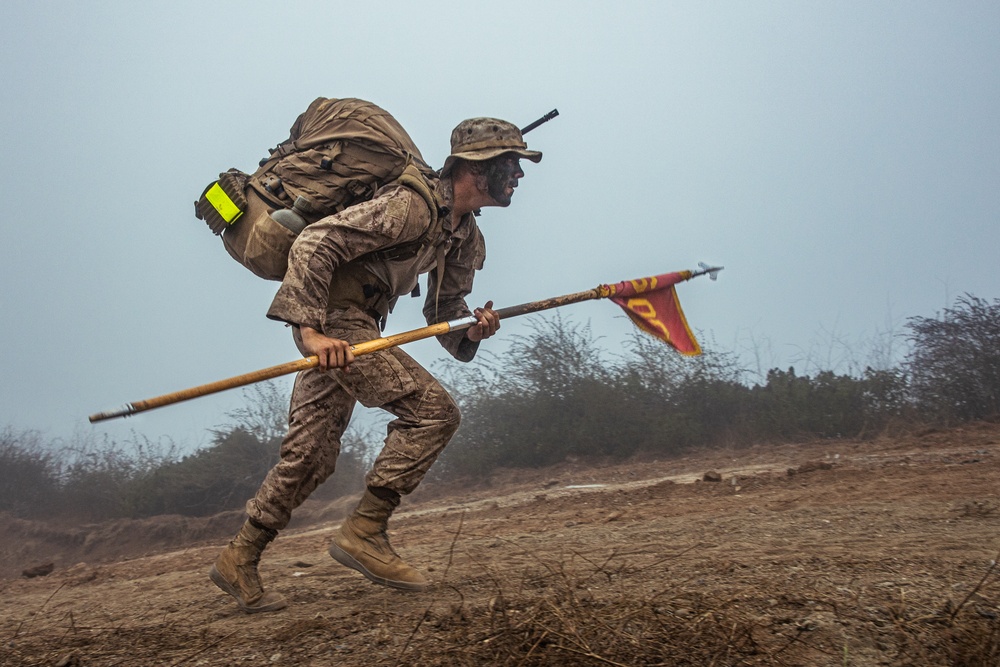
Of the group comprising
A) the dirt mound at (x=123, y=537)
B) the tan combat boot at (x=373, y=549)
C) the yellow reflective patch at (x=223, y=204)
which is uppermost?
the yellow reflective patch at (x=223, y=204)

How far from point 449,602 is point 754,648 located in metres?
1.24

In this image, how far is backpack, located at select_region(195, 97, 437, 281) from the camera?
3441 mm

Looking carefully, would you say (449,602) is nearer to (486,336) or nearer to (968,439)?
(486,336)

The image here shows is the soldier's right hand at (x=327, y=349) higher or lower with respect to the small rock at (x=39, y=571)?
higher

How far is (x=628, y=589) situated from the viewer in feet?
9.62

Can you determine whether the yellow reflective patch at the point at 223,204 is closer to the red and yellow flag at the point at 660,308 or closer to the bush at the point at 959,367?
the red and yellow flag at the point at 660,308

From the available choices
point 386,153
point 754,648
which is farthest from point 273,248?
point 754,648

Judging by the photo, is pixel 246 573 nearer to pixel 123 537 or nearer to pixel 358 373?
pixel 358 373

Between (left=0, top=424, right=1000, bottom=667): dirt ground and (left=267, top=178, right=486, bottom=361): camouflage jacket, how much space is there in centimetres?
104

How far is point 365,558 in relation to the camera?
333 cm

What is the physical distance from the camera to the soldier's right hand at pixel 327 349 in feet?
10.1

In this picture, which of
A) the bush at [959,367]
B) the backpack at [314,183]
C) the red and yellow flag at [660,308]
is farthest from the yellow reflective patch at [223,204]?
the bush at [959,367]

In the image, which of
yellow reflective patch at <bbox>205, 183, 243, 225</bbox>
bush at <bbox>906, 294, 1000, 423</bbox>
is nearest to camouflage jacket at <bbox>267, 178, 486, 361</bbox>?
yellow reflective patch at <bbox>205, 183, 243, 225</bbox>

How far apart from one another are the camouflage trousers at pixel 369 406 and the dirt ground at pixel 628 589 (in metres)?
0.47
